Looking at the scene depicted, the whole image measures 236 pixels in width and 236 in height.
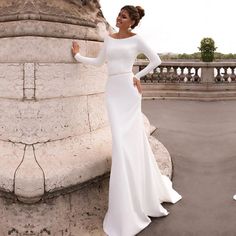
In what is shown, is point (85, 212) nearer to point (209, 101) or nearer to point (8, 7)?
point (8, 7)

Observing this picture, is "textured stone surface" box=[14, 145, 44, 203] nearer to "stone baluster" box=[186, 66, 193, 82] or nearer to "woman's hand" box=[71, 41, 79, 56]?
"woman's hand" box=[71, 41, 79, 56]

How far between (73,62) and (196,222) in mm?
2177

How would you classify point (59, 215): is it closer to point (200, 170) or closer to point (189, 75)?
point (200, 170)

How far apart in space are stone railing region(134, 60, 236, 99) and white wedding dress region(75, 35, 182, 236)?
886 centimetres

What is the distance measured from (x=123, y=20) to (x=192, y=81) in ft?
31.6

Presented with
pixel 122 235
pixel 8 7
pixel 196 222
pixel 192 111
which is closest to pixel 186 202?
pixel 196 222

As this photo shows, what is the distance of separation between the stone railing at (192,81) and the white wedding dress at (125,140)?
886 cm

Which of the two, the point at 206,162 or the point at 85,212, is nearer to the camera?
the point at 85,212

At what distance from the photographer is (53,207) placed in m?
3.26

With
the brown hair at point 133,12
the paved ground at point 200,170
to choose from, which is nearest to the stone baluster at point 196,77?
the paved ground at point 200,170

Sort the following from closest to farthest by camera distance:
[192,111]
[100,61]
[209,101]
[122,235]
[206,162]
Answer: [122,235]
[100,61]
[206,162]
[192,111]
[209,101]

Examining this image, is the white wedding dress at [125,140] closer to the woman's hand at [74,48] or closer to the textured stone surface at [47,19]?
the woman's hand at [74,48]

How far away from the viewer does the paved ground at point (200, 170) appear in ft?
11.2

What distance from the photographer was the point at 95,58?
11.2ft
